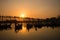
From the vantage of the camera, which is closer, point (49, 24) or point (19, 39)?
point (19, 39)

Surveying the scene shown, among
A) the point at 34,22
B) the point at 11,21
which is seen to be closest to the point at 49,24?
the point at 34,22

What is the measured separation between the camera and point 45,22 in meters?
13.5

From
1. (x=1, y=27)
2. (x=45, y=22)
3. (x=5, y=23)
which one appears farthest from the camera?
(x=45, y=22)

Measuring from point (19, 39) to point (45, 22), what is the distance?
22.6ft

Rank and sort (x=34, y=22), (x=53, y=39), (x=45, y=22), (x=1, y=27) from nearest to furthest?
(x=53, y=39) → (x=1, y=27) → (x=34, y=22) → (x=45, y=22)

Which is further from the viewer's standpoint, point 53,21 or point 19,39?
point 53,21

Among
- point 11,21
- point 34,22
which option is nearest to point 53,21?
point 34,22

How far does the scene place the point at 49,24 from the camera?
41.9 ft

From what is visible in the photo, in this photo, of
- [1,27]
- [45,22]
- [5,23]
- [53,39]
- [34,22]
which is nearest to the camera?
[53,39]

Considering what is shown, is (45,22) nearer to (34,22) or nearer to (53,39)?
(34,22)

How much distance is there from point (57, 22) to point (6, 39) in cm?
735

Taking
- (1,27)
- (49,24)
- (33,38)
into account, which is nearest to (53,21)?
(49,24)

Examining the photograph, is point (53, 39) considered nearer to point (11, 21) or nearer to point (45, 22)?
point (11, 21)

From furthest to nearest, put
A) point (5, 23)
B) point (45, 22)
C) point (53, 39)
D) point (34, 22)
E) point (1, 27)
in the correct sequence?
1. point (45, 22)
2. point (34, 22)
3. point (5, 23)
4. point (1, 27)
5. point (53, 39)
